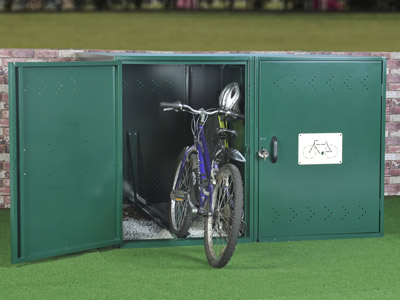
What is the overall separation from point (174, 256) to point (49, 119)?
1.55 meters

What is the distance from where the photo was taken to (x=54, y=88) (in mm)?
7410

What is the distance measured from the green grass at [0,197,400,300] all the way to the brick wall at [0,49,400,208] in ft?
5.36

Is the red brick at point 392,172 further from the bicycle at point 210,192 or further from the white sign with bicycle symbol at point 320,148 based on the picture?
the bicycle at point 210,192

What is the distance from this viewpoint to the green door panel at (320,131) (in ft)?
26.9

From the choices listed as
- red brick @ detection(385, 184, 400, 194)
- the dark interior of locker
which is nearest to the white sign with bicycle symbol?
the dark interior of locker

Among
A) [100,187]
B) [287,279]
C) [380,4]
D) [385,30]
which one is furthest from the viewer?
[380,4]

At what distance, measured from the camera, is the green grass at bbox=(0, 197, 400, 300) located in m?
6.73

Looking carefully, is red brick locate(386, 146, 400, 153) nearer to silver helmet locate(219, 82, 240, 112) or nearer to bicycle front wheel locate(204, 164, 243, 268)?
silver helmet locate(219, 82, 240, 112)

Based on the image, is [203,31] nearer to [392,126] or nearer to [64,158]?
[392,126]

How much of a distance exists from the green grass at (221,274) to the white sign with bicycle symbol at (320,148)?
74 centimetres

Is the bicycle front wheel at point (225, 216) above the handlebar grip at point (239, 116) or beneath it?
beneath

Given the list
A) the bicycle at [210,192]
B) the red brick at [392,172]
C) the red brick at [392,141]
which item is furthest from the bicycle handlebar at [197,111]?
the red brick at [392,172]

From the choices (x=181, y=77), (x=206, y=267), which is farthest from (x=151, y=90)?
(x=206, y=267)

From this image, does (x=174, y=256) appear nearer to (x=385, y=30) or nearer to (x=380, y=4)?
(x=385, y=30)
